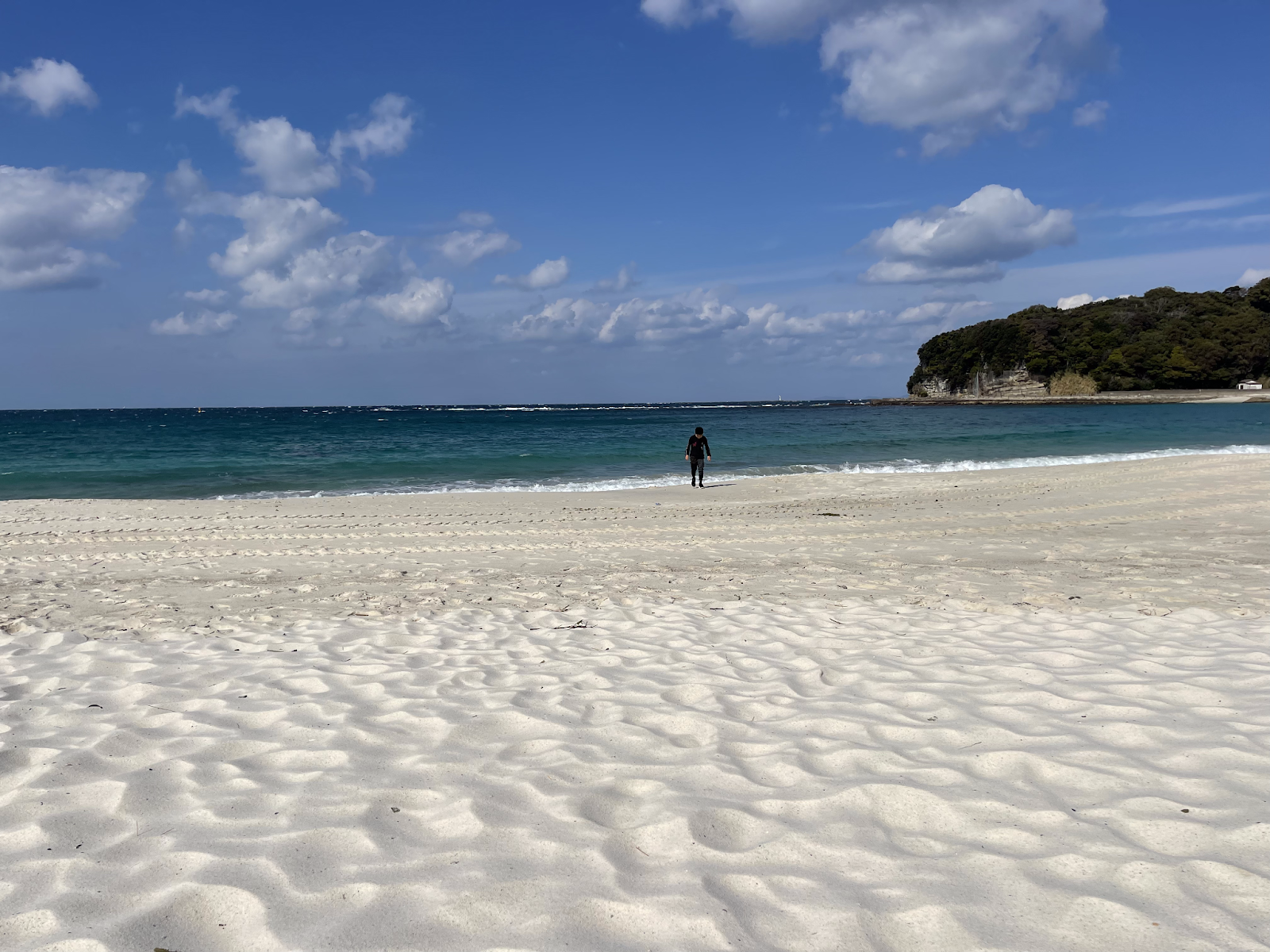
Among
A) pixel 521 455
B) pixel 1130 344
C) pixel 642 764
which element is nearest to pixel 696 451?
pixel 521 455

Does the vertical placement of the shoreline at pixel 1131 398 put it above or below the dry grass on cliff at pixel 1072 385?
below

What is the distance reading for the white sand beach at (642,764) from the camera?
91.8 inches

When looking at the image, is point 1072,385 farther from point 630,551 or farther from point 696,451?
point 630,551

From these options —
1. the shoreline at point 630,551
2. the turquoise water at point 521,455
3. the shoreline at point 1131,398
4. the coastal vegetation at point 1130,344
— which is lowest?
the shoreline at point 630,551

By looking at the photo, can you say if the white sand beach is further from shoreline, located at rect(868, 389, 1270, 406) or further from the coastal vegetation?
the coastal vegetation

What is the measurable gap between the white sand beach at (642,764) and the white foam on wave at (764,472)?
38.9 feet

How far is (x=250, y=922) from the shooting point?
→ 2289 millimetres

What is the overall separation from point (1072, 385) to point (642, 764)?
407ft

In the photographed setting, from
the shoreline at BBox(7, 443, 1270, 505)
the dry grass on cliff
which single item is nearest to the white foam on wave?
the shoreline at BBox(7, 443, 1270, 505)

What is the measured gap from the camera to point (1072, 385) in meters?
109

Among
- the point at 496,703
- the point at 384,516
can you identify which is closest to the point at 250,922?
the point at 496,703

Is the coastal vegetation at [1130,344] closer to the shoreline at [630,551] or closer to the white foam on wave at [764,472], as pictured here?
the white foam on wave at [764,472]

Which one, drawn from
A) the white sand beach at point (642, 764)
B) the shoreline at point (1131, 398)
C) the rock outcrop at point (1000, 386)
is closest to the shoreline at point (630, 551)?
the white sand beach at point (642, 764)

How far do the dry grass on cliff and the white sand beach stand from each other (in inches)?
4573
